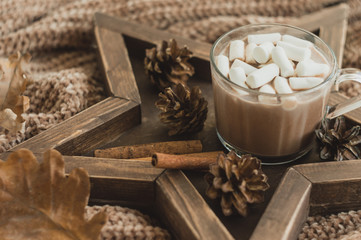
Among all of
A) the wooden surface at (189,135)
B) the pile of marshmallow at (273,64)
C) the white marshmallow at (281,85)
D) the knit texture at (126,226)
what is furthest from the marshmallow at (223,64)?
the knit texture at (126,226)

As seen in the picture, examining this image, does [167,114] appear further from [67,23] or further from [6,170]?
[67,23]

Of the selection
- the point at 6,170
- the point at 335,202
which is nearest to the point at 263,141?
the point at 335,202

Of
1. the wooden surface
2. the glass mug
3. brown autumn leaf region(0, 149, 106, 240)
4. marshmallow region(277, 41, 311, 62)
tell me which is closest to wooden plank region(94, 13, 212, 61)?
the wooden surface

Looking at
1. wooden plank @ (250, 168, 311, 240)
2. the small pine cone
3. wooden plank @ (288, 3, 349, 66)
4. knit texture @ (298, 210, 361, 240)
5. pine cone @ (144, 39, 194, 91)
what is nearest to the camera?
wooden plank @ (250, 168, 311, 240)

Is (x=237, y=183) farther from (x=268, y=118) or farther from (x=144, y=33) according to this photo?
(x=144, y=33)

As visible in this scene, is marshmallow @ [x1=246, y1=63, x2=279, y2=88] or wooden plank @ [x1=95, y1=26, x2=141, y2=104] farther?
wooden plank @ [x1=95, y1=26, x2=141, y2=104]

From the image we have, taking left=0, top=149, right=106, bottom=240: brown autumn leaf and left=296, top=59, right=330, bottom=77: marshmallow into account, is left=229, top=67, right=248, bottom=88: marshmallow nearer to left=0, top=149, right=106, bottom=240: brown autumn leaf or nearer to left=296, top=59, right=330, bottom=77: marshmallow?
left=296, top=59, right=330, bottom=77: marshmallow

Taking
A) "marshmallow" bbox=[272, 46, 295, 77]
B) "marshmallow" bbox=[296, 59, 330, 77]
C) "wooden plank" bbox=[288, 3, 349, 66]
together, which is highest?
"marshmallow" bbox=[272, 46, 295, 77]
